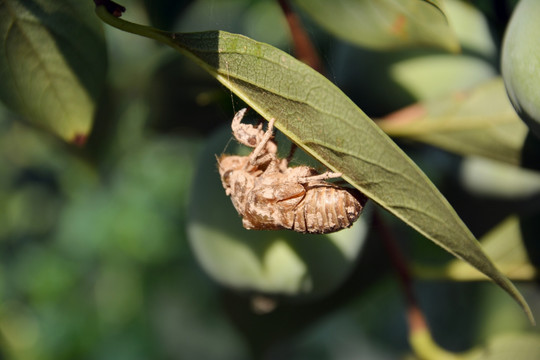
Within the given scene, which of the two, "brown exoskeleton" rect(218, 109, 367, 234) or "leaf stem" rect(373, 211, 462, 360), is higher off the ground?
"brown exoskeleton" rect(218, 109, 367, 234)

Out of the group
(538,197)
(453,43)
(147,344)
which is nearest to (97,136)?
(453,43)

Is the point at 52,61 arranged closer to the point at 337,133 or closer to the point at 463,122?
the point at 337,133

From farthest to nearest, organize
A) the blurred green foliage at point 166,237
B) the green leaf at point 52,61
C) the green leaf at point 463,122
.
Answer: the blurred green foliage at point 166,237
the green leaf at point 463,122
the green leaf at point 52,61

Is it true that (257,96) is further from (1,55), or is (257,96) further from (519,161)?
(519,161)

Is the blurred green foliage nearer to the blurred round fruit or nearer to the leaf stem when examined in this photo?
the leaf stem

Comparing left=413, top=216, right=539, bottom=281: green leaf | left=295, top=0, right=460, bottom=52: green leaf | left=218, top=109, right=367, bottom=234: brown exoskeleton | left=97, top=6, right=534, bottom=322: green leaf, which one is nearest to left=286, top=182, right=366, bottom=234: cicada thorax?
left=218, top=109, right=367, bottom=234: brown exoskeleton

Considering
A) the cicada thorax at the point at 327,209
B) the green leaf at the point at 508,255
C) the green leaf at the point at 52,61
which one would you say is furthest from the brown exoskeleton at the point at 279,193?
the green leaf at the point at 508,255

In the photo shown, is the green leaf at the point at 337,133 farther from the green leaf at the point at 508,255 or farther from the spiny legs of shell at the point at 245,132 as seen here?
the green leaf at the point at 508,255
